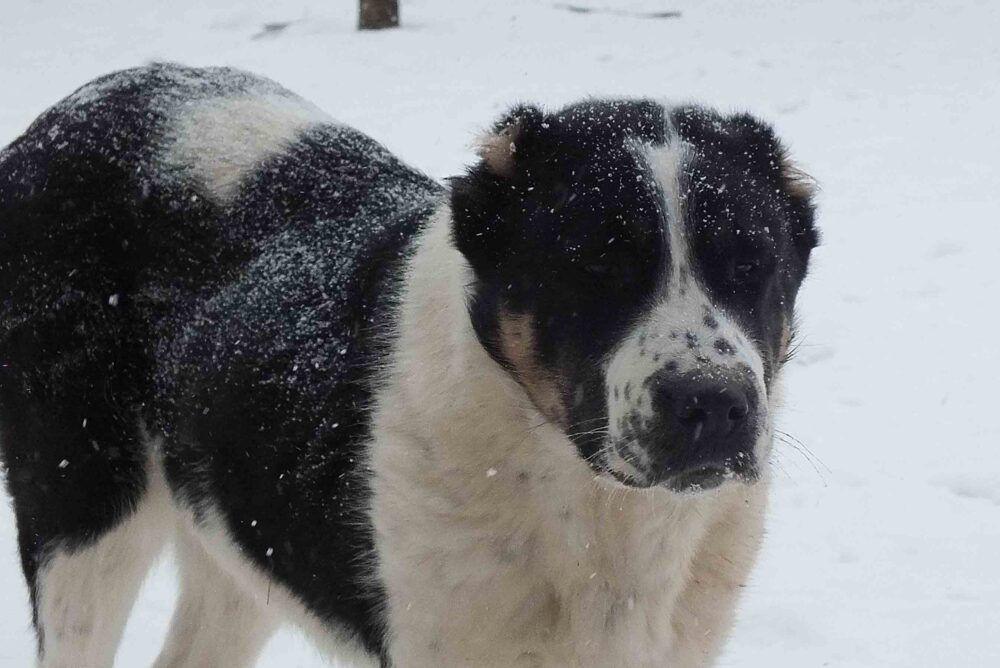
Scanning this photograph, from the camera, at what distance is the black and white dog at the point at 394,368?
2531mm

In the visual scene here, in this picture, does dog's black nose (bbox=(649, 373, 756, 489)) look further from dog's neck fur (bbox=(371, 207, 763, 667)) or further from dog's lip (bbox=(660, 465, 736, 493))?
dog's neck fur (bbox=(371, 207, 763, 667))

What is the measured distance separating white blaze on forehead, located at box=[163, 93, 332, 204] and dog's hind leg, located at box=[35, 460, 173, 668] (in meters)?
0.81

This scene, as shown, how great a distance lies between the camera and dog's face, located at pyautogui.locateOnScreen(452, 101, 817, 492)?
2.38 metres

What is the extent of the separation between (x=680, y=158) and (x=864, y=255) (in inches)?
205

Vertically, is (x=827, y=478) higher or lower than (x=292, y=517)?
lower

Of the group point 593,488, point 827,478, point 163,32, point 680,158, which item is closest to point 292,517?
point 593,488

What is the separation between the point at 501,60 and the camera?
37.7 feet

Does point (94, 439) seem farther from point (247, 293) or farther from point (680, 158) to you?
point (680, 158)

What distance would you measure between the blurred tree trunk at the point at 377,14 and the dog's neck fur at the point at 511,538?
9.72m

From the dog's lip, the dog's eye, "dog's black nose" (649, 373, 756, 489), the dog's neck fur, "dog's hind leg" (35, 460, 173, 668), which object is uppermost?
the dog's eye

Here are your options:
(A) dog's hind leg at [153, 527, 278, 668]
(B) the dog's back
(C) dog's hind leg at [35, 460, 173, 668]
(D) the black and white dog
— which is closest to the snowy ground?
(A) dog's hind leg at [153, 527, 278, 668]

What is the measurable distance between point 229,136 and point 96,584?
125 cm

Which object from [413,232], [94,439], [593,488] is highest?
[413,232]

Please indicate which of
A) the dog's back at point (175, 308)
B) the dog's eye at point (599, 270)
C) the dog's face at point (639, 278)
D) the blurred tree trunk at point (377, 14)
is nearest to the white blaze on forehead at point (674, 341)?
the dog's face at point (639, 278)
